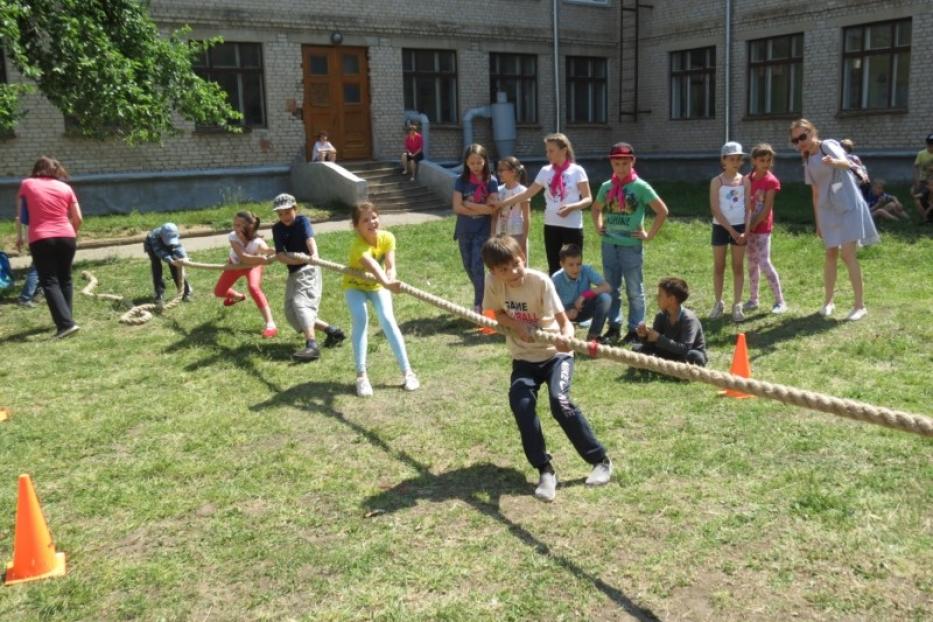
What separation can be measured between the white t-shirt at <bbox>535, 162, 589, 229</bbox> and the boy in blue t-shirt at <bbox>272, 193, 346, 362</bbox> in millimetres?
2192

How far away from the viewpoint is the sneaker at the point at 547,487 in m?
4.40

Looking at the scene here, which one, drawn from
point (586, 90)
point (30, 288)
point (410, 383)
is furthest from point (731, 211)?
point (586, 90)

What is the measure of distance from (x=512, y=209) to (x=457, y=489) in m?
4.14

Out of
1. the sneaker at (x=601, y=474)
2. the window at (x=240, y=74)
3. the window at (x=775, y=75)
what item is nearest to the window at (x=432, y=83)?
the window at (x=240, y=74)

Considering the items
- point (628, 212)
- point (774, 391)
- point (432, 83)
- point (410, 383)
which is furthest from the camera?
point (432, 83)

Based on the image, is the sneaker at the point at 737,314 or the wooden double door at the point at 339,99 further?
the wooden double door at the point at 339,99

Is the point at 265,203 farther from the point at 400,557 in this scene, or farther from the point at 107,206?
the point at 400,557

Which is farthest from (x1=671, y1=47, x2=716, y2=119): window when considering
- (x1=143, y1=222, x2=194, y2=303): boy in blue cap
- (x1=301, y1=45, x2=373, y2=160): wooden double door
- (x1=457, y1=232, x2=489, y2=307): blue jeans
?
(x1=143, y1=222, x2=194, y2=303): boy in blue cap

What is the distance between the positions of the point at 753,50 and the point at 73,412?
20.7 m

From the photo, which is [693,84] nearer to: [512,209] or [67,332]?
[512,209]

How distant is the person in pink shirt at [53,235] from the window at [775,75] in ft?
59.2

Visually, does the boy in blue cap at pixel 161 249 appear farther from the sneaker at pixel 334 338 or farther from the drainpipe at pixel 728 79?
the drainpipe at pixel 728 79

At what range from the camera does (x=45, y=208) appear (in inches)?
343

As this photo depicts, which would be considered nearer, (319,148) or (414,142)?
(319,148)
